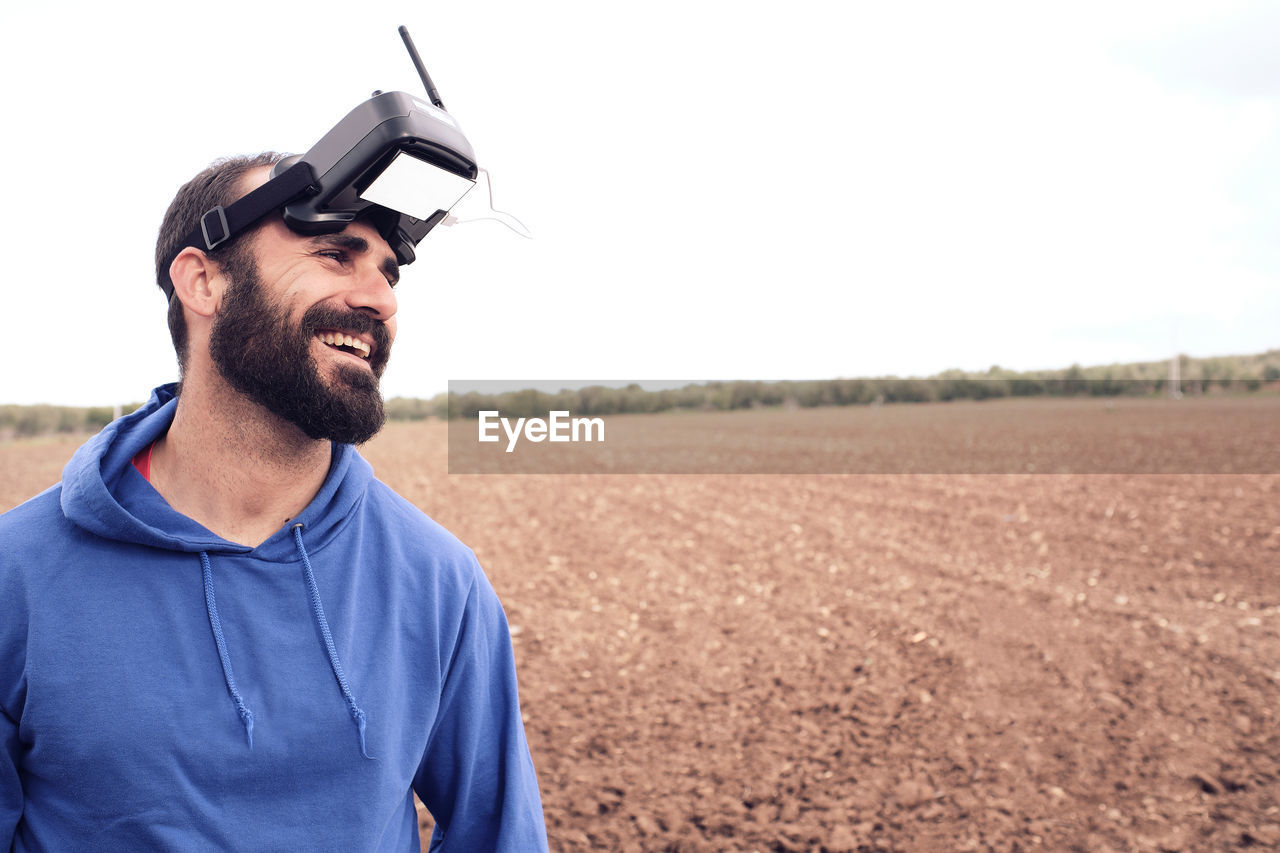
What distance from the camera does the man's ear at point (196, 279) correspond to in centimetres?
173

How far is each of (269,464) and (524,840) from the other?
3.37 ft

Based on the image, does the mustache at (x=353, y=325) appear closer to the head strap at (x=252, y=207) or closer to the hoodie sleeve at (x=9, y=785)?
the head strap at (x=252, y=207)

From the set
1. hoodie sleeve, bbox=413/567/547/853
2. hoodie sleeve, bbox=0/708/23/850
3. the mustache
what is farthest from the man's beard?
hoodie sleeve, bbox=0/708/23/850

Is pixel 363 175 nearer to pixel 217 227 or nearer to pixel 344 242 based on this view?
pixel 344 242

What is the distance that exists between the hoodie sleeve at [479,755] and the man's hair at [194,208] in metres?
0.89

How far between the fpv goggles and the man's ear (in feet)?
0.10

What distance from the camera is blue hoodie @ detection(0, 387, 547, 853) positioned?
1.44m

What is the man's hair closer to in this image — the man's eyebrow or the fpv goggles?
the fpv goggles

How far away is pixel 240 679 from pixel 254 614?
0.41 ft

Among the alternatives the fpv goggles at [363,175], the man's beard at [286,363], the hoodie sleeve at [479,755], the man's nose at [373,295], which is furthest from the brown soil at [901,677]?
the fpv goggles at [363,175]

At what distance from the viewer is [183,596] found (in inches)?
61.9

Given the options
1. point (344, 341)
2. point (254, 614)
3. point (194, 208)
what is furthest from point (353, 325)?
point (254, 614)

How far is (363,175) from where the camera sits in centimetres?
169

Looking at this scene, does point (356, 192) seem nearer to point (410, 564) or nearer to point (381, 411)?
point (381, 411)
